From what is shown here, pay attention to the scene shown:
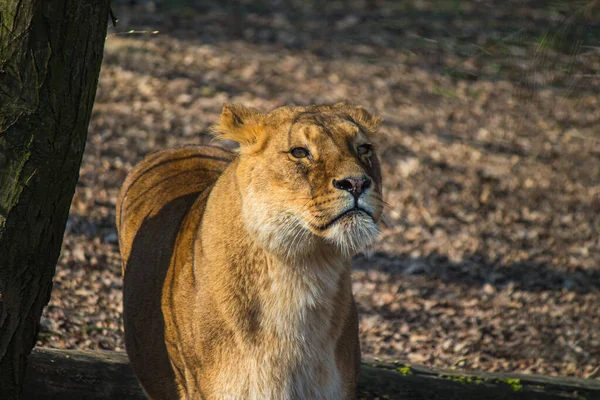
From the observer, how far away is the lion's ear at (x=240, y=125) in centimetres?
425

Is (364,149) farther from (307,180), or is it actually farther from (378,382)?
(378,382)

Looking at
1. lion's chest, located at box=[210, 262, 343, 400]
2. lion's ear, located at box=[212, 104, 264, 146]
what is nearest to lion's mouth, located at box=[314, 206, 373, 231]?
lion's chest, located at box=[210, 262, 343, 400]

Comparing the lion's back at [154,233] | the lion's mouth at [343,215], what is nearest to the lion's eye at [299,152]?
the lion's mouth at [343,215]

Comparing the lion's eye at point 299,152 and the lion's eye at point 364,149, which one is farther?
the lion's eye at point 364,149

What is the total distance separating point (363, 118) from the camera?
179 inches

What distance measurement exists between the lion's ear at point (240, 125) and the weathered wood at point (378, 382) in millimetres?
1811

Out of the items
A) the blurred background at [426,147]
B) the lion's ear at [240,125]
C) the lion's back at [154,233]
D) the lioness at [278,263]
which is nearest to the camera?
the lioness at [278,263]

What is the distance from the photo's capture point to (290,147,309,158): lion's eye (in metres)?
3.96

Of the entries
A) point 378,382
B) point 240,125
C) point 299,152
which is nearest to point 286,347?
point 299,152

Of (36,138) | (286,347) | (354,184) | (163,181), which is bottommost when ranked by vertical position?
(286,347)

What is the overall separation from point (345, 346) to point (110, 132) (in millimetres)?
6975

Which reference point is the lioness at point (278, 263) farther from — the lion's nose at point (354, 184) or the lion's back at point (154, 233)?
the lion's back at point (154, 233)

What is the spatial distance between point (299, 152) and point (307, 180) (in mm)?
190

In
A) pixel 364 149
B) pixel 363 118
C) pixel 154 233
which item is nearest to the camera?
pixel 364 149
